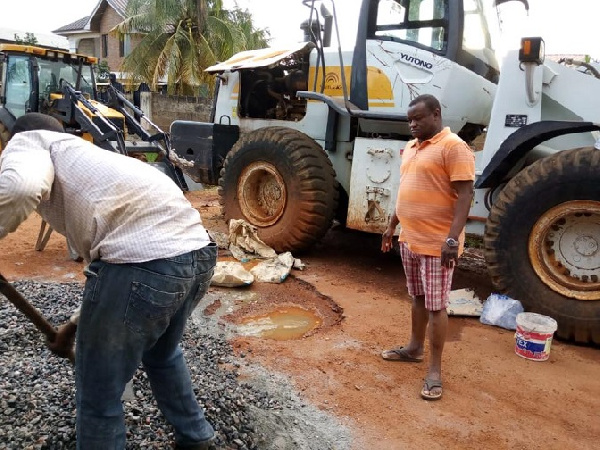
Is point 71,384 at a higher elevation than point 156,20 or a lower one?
lower

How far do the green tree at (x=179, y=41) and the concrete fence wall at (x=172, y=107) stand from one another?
258 cm

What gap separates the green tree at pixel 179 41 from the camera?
669 inches

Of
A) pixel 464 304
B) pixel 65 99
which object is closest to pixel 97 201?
pixel 464 304

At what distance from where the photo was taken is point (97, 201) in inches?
75.9

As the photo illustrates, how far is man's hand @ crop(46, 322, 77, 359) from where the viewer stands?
235 centimetres

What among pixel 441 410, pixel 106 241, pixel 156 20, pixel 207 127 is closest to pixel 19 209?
pixel 106 241

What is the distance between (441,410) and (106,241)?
84.1 inches

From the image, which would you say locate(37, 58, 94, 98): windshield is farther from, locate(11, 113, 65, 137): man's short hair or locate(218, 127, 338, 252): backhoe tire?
locate(11, 113, 65, 137): man's short hair

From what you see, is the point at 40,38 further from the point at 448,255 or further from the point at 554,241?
the point at 448,255

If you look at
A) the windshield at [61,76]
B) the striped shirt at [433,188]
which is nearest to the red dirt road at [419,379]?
the striped shirt at [433,188]

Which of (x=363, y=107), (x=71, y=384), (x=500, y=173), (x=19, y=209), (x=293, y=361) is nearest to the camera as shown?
(x=19, y=209)

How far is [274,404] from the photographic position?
9.86 feet

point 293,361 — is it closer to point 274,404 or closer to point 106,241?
point 274,404

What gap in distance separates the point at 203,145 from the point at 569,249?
15.0 ft
